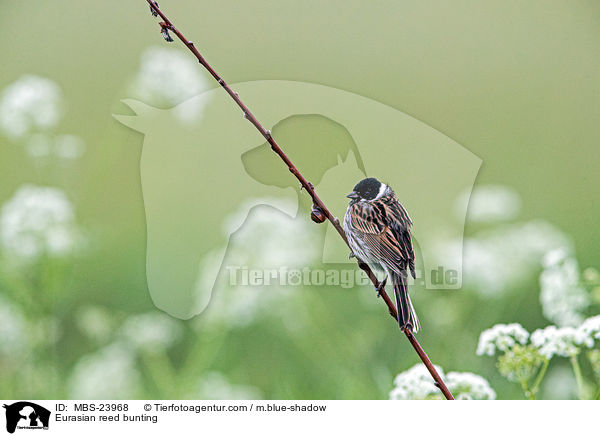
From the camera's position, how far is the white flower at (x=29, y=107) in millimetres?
1106

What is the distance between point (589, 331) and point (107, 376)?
36.5 inches

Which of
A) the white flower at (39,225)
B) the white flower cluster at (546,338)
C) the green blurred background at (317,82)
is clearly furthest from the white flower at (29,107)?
the white flower cluster at (546,338)

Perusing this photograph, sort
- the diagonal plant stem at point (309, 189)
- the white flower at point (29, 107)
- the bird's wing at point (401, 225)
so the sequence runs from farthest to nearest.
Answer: the white flower at point (29, 107), the bird's wing at point (401, 225), the diagonal plant stem at point (309, 189)

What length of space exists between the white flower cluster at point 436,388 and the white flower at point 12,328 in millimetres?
729

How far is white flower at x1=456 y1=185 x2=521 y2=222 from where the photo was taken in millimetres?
1094

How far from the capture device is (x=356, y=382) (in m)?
1.08

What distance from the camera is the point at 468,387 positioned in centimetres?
105

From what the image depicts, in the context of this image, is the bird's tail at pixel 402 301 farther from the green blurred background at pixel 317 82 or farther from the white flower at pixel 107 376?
the white flower at pixel 107 376

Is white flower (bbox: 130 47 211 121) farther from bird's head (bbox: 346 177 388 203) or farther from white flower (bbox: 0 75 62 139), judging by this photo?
bird's head (bbox: 346 177 388 203)

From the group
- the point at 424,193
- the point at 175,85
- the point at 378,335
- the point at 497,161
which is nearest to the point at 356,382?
the point at 378,335
